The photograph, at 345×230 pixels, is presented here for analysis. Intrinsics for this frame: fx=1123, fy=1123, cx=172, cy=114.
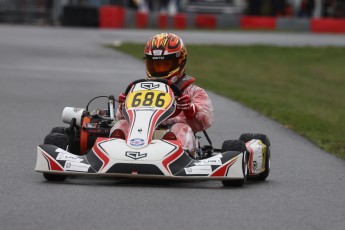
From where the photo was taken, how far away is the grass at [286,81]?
15.2 metres

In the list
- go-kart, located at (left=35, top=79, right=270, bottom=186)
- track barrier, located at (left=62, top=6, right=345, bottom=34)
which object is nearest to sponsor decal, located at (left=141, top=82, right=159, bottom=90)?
go-kart, located at (left=35, top=79, right=270, bottom=186)

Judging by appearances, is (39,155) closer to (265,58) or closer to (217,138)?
(217,138)

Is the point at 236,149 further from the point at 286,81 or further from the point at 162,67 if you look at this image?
the point at 286,81

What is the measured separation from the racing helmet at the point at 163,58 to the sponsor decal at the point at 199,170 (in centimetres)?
128

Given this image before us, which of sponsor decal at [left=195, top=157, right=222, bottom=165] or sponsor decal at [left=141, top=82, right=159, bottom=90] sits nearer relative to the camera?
sponsor decal at [left=195, top=157, right=222, bottom=165]

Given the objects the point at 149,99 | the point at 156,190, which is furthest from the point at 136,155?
the point at 149,99

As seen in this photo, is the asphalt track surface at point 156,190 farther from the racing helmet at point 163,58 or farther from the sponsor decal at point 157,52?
the sponsor decal at point 157,52

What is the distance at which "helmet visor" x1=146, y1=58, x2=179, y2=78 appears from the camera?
961 cm

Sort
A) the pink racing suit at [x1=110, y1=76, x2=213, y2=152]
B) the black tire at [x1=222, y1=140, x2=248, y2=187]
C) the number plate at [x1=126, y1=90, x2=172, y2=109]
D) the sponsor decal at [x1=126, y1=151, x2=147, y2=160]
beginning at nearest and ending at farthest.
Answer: the sponsor decal at [x1=126, y1=151, x2=147, y2=160]
the black tire at [x1=222, y1=140, x2=248, y2=187]
the number plate at [x1=126, y1=90, x2=172, y2=109]
the pink racing suit at [x1=110, y1=76, x2=213, y2=152]

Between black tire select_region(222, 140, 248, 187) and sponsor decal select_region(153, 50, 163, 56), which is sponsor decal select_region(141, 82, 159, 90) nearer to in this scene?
sponsor decal select_region(153, 50, 163, 56)

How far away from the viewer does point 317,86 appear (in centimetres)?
2381

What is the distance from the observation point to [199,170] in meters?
8.56

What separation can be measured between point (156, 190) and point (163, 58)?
1.58 m

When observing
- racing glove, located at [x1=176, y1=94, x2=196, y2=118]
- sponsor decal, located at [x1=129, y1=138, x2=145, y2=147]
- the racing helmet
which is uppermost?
the racing helmet
